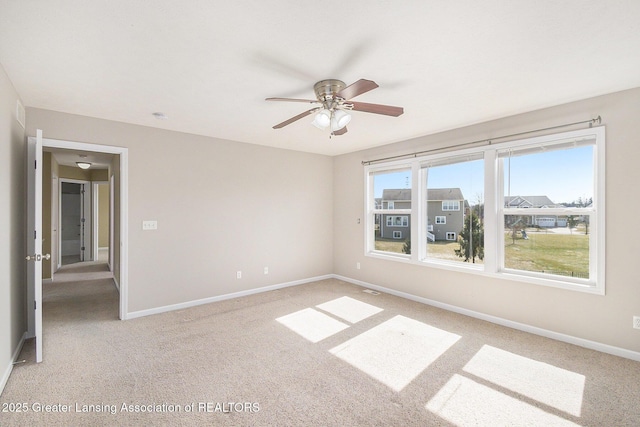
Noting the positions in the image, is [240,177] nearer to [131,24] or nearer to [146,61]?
[146,61]

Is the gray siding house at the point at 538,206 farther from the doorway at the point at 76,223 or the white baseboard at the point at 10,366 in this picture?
the doorway at the point at 76,223

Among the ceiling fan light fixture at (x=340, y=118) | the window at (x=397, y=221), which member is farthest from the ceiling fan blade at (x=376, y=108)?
the window at (x=397, y=221)

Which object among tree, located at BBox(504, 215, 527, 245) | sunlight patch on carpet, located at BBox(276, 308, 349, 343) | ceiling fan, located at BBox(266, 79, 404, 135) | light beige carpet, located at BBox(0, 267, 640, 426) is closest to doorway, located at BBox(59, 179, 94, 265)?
light beige carpet, located at BBox(0, 267, 640, 426)

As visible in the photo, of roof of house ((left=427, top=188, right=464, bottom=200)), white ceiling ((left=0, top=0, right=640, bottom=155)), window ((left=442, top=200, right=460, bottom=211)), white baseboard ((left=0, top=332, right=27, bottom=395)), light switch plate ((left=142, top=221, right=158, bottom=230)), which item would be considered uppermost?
white ceiling ((left=0, top=0, right=640, bottom=155))

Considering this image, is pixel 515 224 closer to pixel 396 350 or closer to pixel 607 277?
pixel 607 277

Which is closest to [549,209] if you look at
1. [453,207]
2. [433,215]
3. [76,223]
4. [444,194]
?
[453,207]

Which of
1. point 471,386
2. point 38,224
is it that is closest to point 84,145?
point 38,224

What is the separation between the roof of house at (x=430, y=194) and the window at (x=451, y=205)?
0.06 m

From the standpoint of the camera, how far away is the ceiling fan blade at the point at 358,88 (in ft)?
6.18

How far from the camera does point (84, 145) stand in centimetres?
334

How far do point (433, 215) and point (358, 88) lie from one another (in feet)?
9.37

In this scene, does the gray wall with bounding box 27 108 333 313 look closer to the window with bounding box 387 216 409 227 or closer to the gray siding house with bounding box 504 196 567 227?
the window with bounding box 387 216 409 227

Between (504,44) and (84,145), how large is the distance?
4.21 meters

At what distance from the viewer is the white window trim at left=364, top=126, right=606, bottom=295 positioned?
2.80 meters
